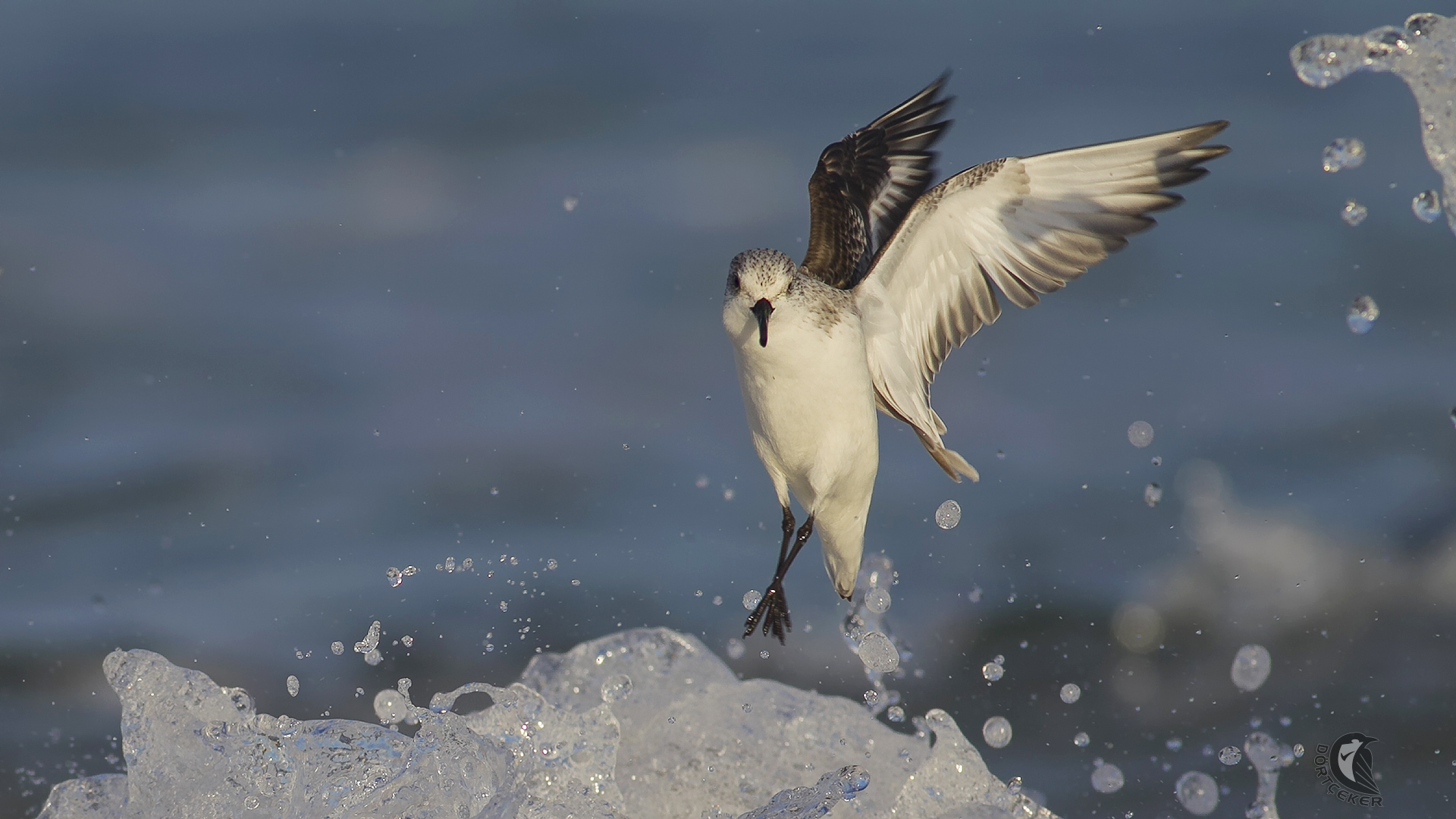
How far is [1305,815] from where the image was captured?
217 inches

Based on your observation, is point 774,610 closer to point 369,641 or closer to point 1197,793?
point 1197,793

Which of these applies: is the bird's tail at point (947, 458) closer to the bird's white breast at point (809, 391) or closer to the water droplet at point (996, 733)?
the bird's white breast at point (809, 391)

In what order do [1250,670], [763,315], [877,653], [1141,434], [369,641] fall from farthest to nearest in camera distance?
[1141,434] → [369,641] → [1250,670] → [877,653] → [763,315]

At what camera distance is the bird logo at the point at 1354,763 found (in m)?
5.79

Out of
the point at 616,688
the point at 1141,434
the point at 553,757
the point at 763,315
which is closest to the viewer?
the point at 763,315

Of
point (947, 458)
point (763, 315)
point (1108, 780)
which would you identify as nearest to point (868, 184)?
point (947, 458)

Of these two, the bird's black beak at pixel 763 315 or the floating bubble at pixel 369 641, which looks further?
the floating bubble at pixel 369 641

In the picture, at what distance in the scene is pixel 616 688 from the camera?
554 cm

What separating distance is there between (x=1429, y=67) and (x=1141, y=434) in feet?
15.6

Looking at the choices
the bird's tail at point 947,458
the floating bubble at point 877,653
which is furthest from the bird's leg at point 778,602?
the bird's tail at point 947,458

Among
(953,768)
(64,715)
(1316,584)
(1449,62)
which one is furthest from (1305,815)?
(64,715)

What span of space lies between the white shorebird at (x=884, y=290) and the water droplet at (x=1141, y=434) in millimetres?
4405

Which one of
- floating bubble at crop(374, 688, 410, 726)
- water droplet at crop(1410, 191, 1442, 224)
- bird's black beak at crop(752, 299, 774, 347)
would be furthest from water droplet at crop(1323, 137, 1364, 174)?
floating bubble at crop(374, 688, 410, 726)

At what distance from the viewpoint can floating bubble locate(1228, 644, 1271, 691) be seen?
6.79 metres
